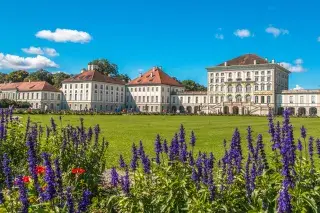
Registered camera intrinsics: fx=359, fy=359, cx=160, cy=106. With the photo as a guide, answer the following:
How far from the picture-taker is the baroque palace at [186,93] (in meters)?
81.1

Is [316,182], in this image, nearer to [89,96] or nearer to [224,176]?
[224,176]

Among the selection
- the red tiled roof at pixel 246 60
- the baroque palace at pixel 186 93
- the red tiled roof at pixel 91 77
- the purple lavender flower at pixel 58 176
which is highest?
the red tiled roof at pixel 246 60

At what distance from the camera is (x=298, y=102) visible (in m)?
78.9

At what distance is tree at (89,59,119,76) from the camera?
10831 centimetres

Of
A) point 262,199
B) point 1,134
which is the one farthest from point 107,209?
point 1,134

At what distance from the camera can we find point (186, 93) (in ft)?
300

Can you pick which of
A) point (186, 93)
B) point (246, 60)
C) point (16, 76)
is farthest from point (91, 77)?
point (246, 60)

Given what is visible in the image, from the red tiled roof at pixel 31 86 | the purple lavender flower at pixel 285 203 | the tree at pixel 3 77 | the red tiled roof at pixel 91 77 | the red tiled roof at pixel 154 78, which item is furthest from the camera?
the tree at pixel 3 77

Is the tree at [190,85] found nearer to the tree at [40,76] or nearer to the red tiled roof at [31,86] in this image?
the red tiled roof at [31,86]

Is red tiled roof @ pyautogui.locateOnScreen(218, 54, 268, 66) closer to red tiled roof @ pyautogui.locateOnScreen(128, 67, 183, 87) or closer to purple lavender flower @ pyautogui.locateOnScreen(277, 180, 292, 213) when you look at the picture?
red tiled roof @ pyautogui.locateOnScreen(128, 67, 183, 87)

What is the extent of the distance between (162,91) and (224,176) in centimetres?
8635

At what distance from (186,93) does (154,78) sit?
29.9 feet

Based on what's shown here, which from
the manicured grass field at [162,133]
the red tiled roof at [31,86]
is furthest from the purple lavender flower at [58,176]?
the red tiled roof at [31,86]

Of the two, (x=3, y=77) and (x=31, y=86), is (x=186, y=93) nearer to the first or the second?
(x=31, y=86)
